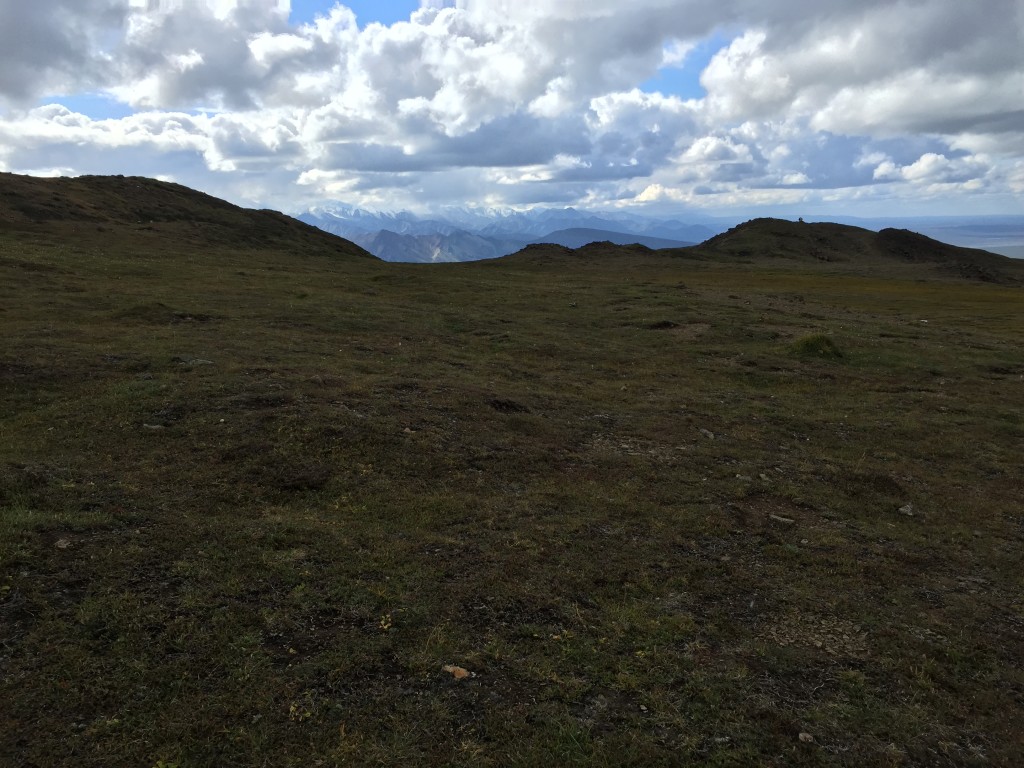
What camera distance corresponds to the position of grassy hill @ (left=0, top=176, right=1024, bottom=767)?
6.40 metres

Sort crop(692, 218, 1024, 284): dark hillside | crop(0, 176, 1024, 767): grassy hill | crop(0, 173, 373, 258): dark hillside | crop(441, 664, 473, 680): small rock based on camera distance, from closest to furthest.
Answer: crop(0, 176, 1024, 767): grassy hill < crop(441, 664, 473, 680): small rock < crop(0, 173, 373, 258): dark hillside < crop(692, 218, 1024, 284): dark hillside

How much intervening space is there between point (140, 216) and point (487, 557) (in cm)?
8908

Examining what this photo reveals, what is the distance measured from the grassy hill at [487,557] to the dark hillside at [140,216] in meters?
46.2

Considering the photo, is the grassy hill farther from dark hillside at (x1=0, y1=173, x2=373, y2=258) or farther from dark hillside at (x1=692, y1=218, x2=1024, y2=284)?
dark hillside at (x1=692, y1=218, x2=1024, y2=284)

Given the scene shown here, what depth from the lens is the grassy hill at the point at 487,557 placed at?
640cm

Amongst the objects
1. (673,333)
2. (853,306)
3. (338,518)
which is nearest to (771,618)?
(338,518)

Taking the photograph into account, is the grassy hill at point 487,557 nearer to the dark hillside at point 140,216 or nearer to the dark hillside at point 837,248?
the dark hillside at point 140,216

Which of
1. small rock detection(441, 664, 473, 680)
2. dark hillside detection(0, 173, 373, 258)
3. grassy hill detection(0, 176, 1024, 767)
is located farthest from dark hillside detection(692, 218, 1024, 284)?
small rock detection(441, 664, 473, 680)

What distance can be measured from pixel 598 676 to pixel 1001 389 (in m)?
26.2

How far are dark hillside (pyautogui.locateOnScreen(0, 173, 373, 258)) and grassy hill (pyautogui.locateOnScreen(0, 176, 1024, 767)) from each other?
46158 mm

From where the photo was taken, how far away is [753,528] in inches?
463

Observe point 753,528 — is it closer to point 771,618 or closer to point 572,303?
point 771,618

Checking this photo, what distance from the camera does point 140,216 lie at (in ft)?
266

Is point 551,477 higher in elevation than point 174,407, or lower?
lower
